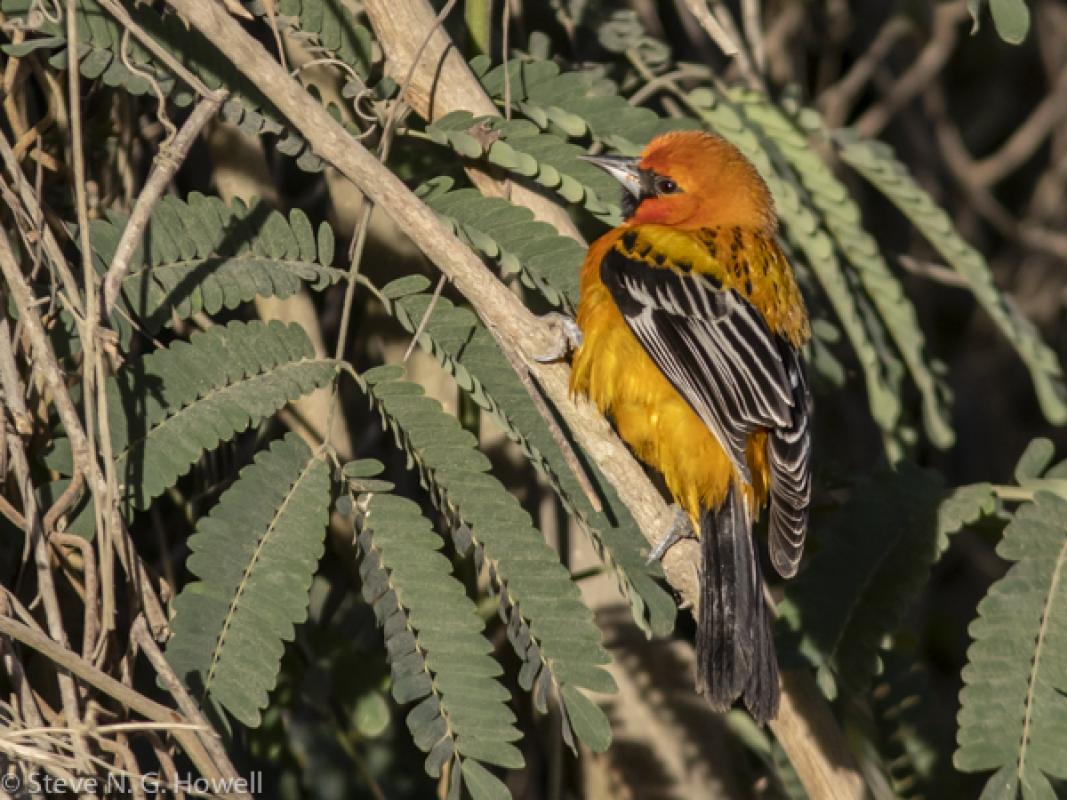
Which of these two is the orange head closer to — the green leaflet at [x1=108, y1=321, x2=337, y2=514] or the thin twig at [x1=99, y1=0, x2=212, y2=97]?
the green leaflet at [x1=108, y1=321, x2=337, y2=514]

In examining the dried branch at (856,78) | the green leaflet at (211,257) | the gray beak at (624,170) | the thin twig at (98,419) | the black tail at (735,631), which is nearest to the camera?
the thin twig at (98,419)

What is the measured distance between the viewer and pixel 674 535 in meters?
3.41

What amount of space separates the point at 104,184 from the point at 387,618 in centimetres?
164

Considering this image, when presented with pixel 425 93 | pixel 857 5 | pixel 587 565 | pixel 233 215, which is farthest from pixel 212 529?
pixel 857 5

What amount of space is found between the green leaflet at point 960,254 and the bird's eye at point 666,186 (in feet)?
1.95

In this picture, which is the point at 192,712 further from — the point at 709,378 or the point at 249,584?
the point at 709,378

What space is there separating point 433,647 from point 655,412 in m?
1.24

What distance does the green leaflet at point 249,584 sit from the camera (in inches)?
108

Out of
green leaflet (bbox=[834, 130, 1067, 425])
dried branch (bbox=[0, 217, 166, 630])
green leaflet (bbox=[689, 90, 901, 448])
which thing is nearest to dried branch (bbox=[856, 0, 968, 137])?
green leaflet (bbox=[834, 130, 1067, 425])

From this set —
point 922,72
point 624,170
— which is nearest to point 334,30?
point 624,170

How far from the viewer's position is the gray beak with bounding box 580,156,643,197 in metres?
3.81

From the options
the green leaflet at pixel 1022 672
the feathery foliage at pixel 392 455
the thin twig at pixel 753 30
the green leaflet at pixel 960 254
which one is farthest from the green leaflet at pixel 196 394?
the thin twig at pixel 753 30

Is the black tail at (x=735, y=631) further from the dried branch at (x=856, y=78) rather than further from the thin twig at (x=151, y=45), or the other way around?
the dried branch at (x=856, y=78)

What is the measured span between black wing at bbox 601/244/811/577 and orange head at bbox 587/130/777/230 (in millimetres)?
285
